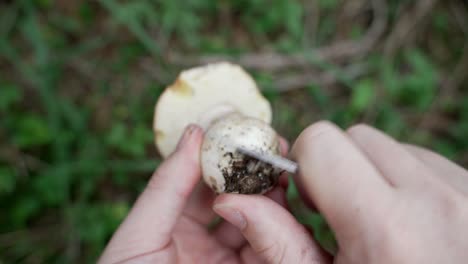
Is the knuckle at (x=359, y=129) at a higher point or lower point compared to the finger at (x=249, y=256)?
higher

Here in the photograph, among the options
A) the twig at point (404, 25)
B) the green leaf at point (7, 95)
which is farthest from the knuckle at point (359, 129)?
the green leaf at point (7, 95)

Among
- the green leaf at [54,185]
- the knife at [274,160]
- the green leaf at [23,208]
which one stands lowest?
the green leaf at [23,208]

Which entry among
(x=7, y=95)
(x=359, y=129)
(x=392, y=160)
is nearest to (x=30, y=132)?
(x=7, y=95)

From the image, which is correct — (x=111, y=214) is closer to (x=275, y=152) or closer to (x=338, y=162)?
(x=275, y=152)

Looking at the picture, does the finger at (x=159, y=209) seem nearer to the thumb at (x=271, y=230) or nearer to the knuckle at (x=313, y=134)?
the thumb at (x=271, y=230)

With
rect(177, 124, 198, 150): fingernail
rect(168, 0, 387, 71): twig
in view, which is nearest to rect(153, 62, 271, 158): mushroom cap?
rect(177, 124, 198, 150): fingernail

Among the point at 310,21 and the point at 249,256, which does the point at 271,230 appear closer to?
the point at 249,256

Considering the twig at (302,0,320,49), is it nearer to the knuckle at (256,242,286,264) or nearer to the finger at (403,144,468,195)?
the finger at (403,144,468,195)
